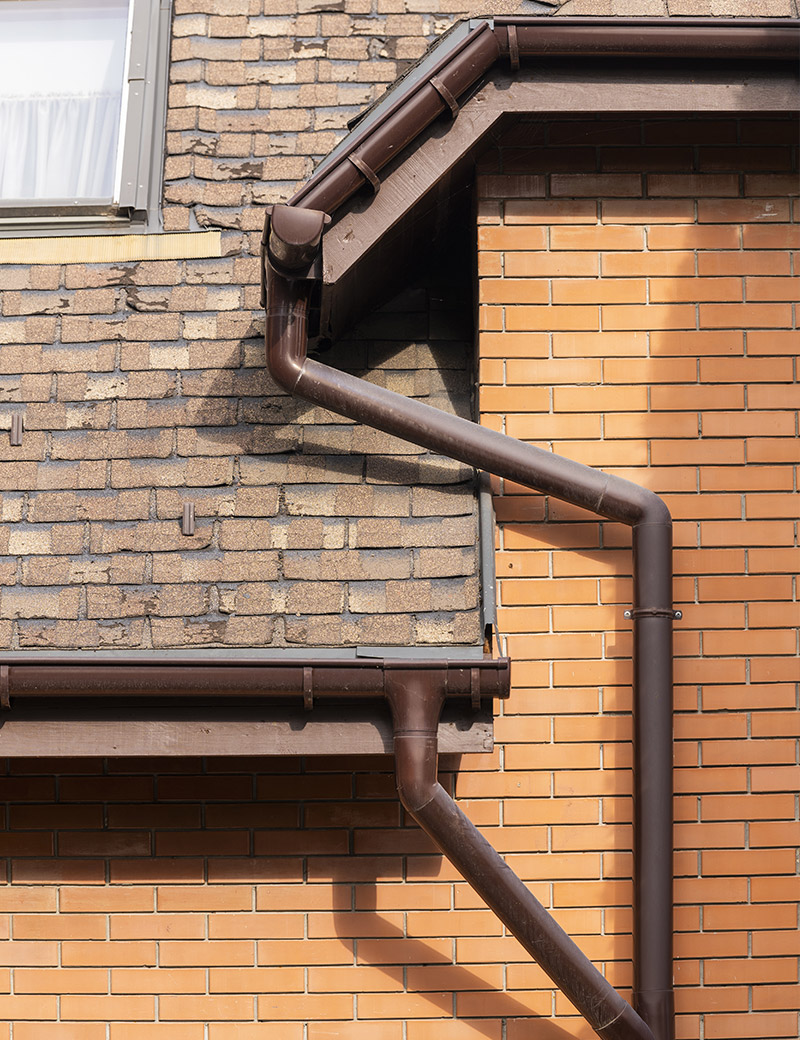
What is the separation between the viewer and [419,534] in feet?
11.8

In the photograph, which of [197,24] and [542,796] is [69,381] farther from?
[542,796]

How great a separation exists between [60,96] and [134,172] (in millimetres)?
628

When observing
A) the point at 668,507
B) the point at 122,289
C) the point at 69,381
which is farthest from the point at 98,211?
the point at 668,507

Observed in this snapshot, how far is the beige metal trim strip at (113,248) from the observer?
4090mm

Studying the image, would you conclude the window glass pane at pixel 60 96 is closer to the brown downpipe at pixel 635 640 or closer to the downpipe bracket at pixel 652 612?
the brown downpipe at pixel 635 640

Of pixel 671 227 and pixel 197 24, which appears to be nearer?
pixel 671 227

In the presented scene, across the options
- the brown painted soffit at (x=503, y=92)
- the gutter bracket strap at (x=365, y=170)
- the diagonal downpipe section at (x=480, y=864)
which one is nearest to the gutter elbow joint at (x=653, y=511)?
the diagonal downpipe section at (x=480, y=864)

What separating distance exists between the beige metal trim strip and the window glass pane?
0.25 meters

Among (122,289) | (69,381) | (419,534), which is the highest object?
(122,289)

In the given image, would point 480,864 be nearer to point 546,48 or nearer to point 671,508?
point 671,508

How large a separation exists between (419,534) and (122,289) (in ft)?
4.90

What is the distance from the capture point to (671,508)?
148 inches

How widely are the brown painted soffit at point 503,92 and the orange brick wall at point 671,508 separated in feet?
0.50

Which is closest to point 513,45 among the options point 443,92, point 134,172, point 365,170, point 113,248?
point 443,92
